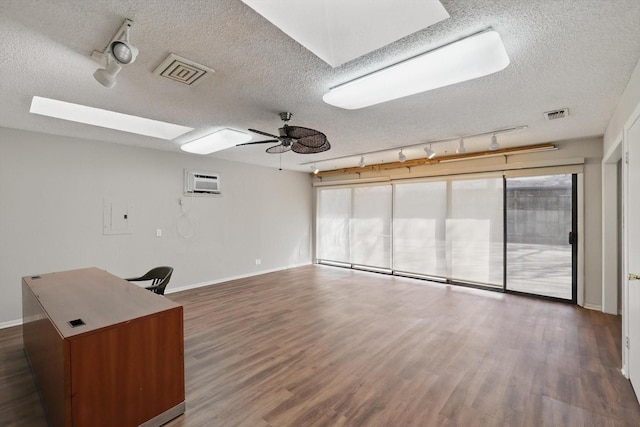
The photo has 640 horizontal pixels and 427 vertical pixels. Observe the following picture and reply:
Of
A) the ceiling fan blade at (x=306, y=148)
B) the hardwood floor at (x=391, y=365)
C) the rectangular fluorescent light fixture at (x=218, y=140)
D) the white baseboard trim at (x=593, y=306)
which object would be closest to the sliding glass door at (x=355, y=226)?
the hardwood floor at (x=391, y=365)

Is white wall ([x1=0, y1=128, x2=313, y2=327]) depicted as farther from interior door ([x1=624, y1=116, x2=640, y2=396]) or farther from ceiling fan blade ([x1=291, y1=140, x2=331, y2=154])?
interior door ([x1=624, y1=116, x2=640, y2=396])

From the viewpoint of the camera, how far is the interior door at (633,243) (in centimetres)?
207

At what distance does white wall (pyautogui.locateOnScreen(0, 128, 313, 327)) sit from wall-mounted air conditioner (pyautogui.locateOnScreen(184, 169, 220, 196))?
0.11m

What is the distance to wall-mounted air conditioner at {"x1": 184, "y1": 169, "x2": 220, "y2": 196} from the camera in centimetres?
522

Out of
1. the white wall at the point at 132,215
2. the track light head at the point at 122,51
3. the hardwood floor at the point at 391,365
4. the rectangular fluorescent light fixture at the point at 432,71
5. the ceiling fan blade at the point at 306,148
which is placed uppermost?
the rectangular fluorescent light fixture at the point at 432,71

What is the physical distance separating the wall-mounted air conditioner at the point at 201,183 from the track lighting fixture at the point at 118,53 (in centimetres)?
364

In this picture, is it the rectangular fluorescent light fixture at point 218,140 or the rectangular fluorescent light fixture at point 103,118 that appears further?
the rectangular fluorescent light fixture at point 218,140

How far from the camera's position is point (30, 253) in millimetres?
3707

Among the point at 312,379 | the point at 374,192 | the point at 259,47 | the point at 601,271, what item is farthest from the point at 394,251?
the point at 259,47

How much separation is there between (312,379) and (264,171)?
16.5 ft

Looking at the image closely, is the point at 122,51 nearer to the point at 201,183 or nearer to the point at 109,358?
the point at 109,358

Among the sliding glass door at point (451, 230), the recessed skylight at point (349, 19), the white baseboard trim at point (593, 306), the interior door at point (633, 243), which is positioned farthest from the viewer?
the sliding glass door at point (451, 230)

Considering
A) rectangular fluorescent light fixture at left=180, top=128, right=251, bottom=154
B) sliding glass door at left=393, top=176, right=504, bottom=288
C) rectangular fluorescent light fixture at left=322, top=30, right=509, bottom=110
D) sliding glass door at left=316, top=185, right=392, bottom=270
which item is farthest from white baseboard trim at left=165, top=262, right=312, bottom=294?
rectangular fluorescent light fixture at left=322, top=30, right=509, bottom=110

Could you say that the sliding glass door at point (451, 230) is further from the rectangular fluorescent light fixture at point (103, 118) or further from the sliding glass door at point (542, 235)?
the rectangular fluorescent light fixture at point (103, 118)
